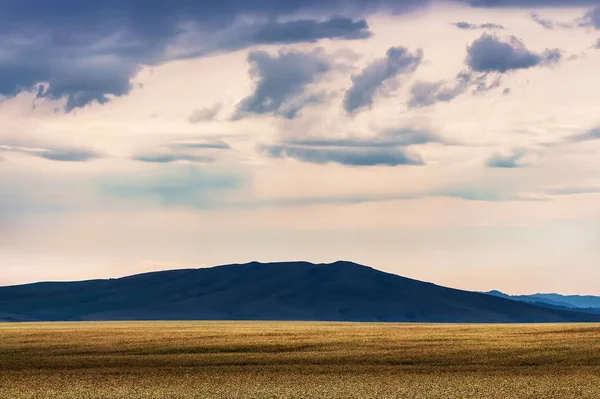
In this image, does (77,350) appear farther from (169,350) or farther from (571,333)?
(571,333)

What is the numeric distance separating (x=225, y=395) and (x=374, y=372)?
1590cm

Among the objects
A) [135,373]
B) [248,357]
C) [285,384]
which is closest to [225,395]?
[285,384]

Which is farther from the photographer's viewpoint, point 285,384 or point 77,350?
point 77,350

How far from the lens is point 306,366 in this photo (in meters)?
65.7

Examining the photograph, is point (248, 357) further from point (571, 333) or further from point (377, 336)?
point (571, 333)

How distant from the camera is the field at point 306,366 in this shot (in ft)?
163

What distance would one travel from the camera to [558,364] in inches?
2603

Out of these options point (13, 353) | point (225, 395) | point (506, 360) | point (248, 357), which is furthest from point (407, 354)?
point (13, 353)

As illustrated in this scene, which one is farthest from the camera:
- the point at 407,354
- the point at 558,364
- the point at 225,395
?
the point at 407,354

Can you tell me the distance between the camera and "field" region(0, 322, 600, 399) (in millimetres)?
49750

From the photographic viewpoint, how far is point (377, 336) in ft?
321

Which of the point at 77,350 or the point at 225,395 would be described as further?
the point at 77,350

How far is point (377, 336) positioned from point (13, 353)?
37.6 m

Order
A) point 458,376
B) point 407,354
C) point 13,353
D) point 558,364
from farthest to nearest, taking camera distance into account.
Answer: point 13,353 → point 407,354 → point 558,364 → point 458,376
